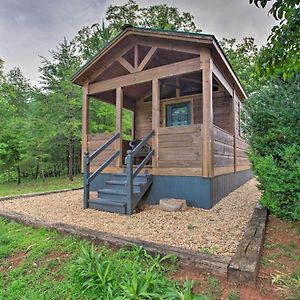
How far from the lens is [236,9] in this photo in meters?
7.61

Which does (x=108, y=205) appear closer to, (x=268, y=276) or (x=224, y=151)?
(x=268, y=276)

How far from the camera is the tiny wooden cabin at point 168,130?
5.14m

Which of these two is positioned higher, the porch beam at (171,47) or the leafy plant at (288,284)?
the porch beam at (171,47)

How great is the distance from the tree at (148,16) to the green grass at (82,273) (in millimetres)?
19463

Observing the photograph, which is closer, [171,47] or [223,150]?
[171,47]

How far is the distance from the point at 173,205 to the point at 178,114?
4.29 metres

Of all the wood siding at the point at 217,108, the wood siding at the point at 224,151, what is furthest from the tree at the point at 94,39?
the wood siding at the point at 224,151

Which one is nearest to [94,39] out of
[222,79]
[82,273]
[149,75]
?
[149,75]

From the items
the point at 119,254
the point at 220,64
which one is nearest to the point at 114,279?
the point at 119,254

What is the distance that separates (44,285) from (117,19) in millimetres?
21146

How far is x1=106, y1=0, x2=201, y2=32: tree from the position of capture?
18734mm

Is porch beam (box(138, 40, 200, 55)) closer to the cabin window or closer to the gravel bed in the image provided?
the cabin window

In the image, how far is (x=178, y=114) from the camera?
8.38 m

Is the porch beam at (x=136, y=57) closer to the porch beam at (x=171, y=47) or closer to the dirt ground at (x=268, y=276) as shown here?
the porch beam at (x=171, y=47)
